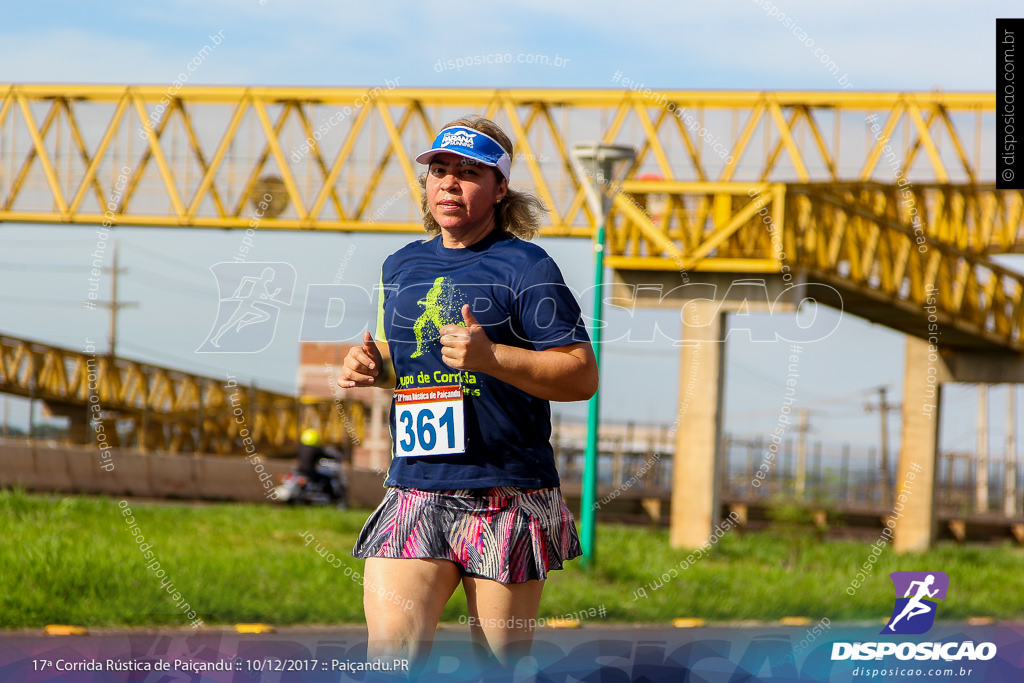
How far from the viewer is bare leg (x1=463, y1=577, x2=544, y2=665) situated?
12.6 feet

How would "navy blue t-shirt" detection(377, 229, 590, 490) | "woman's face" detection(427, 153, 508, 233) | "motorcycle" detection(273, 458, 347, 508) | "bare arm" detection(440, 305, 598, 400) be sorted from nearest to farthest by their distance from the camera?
"bare arm" detection(440, 305, 598, 400), "navy blue t-shirt" detection(377, 229, 590, 490), "woman's face" detection(427, 153, 508, 233), "motorcycle" detection(273, 458, 347, 508)

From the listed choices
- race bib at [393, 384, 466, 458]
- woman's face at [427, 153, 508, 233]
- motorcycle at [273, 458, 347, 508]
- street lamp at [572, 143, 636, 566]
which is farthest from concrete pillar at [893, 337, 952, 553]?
race bib at [393, 384, 466, 458]

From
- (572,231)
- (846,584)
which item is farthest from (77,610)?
(572,231)

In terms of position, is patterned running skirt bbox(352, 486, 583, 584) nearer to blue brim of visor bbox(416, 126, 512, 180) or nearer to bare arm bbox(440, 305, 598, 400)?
bare arm bbox(440, 305, 598, 400)

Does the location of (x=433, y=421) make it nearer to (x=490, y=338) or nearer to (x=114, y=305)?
(x=490, y=338)

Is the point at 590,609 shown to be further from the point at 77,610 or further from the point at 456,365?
the point at 456,365

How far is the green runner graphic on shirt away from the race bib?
5.3 inches

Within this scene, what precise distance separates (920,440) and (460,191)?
1987 centimetres

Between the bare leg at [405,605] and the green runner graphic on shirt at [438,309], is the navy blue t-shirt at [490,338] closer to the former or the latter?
the green runner graphic on shirt at [438,309]

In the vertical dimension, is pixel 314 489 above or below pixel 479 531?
below

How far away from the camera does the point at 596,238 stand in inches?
560

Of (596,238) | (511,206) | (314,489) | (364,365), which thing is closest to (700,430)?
(596,238)

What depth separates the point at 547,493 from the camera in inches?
156

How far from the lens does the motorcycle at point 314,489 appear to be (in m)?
20.8
